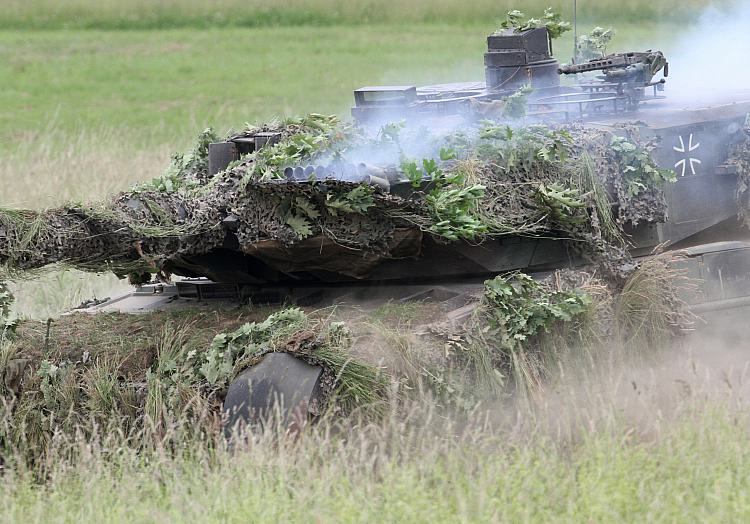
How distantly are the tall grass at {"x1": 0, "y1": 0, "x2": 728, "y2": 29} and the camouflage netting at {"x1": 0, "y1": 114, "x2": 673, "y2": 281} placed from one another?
13116 millimetres

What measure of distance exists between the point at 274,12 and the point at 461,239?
56.2 feet

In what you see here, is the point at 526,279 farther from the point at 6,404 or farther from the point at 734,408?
the point at 6,404

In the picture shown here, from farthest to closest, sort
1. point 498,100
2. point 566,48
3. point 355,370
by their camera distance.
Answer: point 566,48
point 498,100
point 355,370

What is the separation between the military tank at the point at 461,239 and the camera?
6.79 meters

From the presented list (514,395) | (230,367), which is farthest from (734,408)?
(230,367)

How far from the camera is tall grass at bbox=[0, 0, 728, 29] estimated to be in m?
21.3

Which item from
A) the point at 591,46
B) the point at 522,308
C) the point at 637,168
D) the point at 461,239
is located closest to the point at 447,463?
the point at 522,308

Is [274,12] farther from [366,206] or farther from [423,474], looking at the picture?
[423,474]

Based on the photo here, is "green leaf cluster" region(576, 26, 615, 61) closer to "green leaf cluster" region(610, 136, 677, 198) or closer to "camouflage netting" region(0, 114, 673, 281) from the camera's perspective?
"camouflage netting" region(0, 114, 673, 281)

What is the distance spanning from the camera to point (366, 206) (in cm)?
669

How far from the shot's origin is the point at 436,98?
9180 millimetres

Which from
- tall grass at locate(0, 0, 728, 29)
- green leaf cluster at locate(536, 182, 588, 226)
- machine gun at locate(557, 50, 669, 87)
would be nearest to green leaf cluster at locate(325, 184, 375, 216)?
green leaf cluster at locate(536, 182, 588, 226)

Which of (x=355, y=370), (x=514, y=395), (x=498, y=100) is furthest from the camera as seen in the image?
(x=498, y=100)

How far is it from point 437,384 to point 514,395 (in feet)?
1.85
